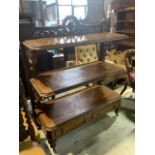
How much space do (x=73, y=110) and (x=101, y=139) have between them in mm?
525

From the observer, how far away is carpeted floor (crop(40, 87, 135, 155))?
1955mm

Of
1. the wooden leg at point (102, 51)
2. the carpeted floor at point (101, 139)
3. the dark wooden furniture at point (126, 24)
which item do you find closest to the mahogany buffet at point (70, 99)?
the wooden leg at point (102, 51)

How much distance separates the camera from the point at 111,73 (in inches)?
78.8

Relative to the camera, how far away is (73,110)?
1967mm

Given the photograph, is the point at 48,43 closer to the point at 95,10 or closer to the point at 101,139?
the point at 101,139

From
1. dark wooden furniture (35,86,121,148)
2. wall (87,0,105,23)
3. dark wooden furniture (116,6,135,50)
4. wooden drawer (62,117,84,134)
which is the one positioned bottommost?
wooden drawer (62,117,84,134)

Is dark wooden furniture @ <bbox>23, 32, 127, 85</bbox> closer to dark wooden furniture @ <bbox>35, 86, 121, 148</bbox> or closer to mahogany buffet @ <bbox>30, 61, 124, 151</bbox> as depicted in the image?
mahogany buffet @ <bbox>30, 61, 124, 151</bbox>

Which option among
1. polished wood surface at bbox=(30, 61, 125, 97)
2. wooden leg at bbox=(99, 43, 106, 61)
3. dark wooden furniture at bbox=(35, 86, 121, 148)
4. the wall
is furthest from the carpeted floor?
the wall

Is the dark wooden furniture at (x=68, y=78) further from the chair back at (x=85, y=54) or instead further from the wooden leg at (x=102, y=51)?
the chair back at (x=85, y=54)

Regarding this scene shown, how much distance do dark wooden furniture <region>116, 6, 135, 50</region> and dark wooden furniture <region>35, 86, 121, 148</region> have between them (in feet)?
7.91

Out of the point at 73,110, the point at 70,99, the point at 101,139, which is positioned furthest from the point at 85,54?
the point at 101,139
